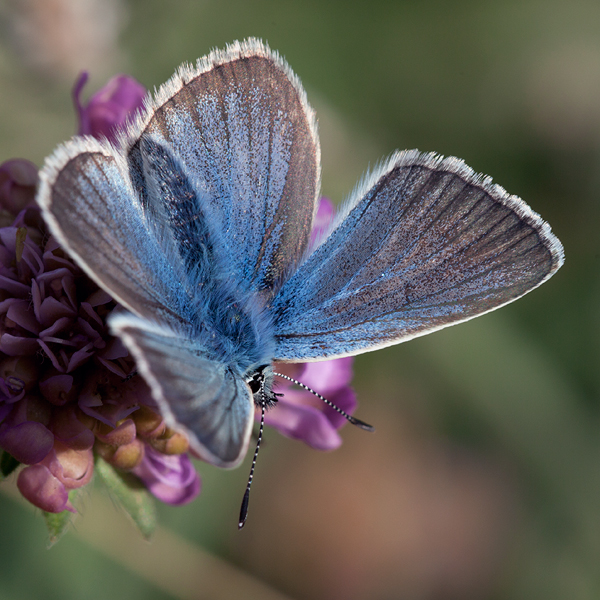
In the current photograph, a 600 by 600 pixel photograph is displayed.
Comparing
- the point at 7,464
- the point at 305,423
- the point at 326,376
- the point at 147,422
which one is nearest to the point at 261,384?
the point at 147,422

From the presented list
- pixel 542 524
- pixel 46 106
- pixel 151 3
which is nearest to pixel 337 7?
pixel 151 3

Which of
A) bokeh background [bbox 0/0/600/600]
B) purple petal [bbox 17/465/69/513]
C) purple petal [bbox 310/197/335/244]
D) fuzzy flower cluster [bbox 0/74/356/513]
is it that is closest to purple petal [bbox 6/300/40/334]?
fuzzy flower cluster [bbox 0/74/356/513]

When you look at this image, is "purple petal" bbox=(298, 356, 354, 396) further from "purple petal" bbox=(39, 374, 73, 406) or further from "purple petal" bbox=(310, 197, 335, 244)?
"purple petal" bbox=(39, 374, 73, 406)

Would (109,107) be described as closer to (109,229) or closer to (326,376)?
(109,229)

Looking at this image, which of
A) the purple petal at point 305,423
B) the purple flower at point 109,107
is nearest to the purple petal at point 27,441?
the purple petal at point 305,423

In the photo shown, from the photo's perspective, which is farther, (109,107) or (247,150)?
(109,107)

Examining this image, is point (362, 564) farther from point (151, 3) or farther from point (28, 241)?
point (151, 3)
